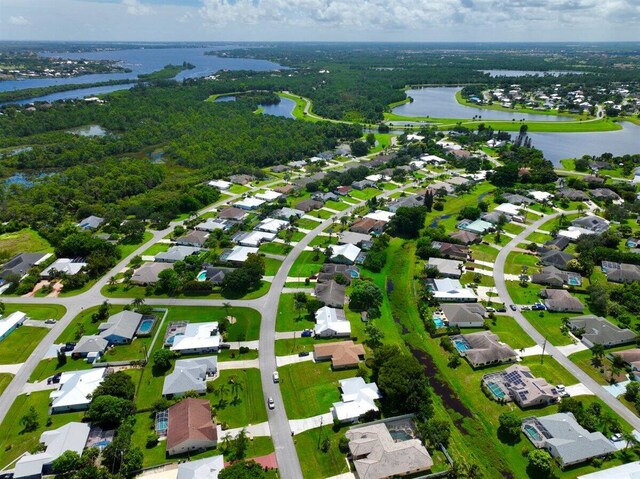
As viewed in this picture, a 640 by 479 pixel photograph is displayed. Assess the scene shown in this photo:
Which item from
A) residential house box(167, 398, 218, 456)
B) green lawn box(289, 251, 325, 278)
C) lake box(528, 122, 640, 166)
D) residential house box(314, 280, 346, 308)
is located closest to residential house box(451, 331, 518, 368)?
residential house box(314, 280, 346, 308)

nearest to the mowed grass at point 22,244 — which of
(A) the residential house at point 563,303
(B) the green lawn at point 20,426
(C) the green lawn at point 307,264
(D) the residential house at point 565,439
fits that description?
(B) the green lawn at point 20,426

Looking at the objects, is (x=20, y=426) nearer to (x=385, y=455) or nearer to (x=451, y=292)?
(x=385, y=455)

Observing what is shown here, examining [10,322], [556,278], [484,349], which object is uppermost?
[556,278]

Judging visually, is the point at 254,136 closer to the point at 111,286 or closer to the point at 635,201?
the point at 111,286

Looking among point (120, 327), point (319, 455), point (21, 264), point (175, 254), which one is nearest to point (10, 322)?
point (120, 327)

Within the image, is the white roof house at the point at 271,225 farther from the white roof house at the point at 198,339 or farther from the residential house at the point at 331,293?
the white roof house at the point at 198,339

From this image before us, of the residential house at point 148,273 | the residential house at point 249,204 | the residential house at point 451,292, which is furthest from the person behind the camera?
the residential house at point 249,204
